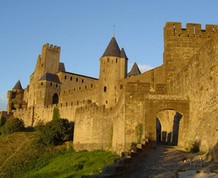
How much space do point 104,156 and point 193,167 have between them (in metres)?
14.3

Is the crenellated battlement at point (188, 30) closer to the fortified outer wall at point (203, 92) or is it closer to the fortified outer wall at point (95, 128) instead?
the fortified outer wall at point (203, 92)

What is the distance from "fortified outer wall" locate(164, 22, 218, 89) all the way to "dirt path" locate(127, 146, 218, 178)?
8.42m

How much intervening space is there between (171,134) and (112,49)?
2780cm

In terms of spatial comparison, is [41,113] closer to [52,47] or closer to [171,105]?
[52,47]

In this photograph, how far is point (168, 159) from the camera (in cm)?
1453

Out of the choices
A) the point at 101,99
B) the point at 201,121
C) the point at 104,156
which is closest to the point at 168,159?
the point at 201,121

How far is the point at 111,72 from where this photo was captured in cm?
4716

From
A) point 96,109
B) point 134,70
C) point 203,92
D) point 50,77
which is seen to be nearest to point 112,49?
point 134,70

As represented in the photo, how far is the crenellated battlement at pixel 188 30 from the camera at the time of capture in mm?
23094

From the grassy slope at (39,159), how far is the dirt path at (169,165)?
910 cm

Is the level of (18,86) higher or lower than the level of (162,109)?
higher

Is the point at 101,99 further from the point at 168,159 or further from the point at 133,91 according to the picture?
the point at 168,159

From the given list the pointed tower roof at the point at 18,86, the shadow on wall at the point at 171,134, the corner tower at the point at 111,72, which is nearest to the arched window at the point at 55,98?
the corner tower at the point at 111,72

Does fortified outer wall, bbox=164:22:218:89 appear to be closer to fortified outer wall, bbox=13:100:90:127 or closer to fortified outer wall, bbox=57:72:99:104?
fortified outer wall, bbox=13:100:90:127
